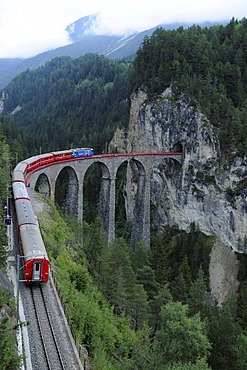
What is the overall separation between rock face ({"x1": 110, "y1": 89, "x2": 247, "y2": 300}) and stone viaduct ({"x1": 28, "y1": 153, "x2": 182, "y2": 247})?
3291 mm

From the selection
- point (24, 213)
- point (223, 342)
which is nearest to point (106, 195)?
point (24, 213)

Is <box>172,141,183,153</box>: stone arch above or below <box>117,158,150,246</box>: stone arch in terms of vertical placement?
above

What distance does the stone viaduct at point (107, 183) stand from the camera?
61.7 m

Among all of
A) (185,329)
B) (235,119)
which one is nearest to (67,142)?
(235,119)

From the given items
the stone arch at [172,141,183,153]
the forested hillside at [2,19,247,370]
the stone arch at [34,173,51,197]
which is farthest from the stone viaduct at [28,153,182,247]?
the forested hillside at [2,19,247,370]

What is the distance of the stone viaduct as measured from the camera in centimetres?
6167

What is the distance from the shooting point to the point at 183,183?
3110 inches

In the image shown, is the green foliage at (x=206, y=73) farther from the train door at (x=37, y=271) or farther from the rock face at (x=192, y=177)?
the train door at (x=37, y=271)

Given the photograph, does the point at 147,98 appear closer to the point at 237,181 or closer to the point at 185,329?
the point at 237,181

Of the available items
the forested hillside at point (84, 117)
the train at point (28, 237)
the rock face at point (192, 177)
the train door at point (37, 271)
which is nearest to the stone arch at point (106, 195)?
the rock face at point (192, 177)

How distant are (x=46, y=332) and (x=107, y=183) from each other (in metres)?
46.6

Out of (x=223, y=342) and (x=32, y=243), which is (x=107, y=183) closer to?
(x=223, y=342)

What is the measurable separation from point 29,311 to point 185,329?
1090cm

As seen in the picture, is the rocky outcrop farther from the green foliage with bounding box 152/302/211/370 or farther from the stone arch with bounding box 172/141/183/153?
the green foliage with bounding box 152/302/211/370
